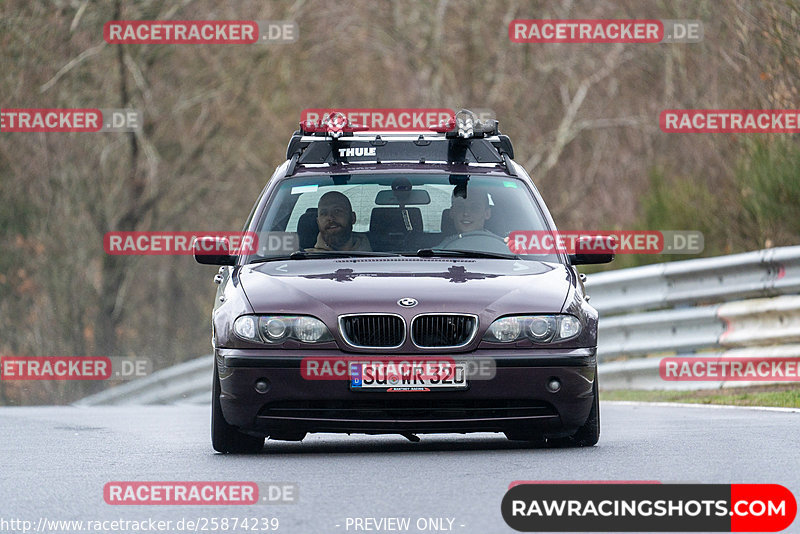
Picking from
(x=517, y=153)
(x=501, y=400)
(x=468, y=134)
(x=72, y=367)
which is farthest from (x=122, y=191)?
(x=501, y=400)

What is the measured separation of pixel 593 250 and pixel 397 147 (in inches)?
59.1

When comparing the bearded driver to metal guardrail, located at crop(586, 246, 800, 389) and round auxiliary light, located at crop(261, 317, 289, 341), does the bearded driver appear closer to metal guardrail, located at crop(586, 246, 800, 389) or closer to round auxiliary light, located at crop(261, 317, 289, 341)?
round auxiliary light, located at crop(261, 317, 289, 341)

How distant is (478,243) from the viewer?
10.0m

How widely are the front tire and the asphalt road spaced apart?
10 centimetres

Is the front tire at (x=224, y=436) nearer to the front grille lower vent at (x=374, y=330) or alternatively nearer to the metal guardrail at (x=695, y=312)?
the front grille lower vent at (x=374, y=330)

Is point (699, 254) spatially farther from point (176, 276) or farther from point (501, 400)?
point (176, 276)

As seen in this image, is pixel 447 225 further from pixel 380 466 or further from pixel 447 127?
pixel 380 466

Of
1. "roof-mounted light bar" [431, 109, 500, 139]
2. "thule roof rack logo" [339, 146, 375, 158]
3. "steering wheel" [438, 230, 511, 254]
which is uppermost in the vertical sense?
"roof-mounted light bar" [431, 109, 500, 139]

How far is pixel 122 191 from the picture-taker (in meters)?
30.0

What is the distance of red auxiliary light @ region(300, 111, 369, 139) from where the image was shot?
1081cm

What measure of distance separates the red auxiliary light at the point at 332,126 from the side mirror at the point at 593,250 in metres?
1.70

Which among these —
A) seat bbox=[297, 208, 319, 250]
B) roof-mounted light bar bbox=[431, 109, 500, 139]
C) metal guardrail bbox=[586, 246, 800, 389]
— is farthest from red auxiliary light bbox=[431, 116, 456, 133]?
metal guardrail bbox=[586, 246, 800, 389]

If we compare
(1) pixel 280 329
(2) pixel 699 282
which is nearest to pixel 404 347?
(1) pixel 280 329

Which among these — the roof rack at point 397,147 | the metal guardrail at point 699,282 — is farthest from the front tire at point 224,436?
the metal guardrail at point 699,282
